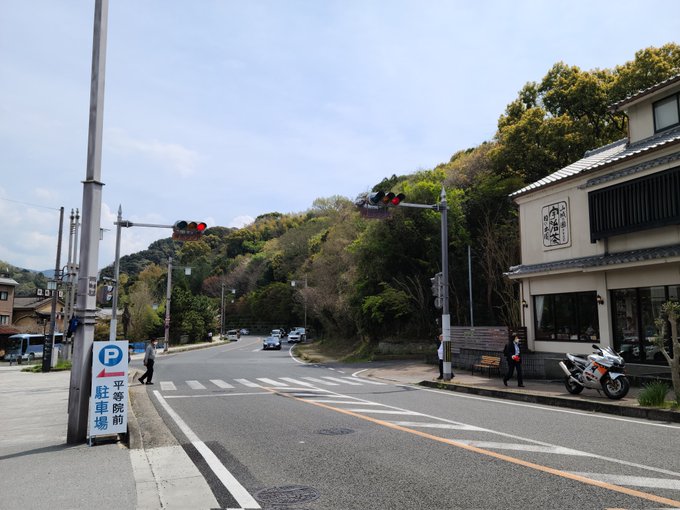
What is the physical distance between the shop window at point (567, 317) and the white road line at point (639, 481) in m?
12.4

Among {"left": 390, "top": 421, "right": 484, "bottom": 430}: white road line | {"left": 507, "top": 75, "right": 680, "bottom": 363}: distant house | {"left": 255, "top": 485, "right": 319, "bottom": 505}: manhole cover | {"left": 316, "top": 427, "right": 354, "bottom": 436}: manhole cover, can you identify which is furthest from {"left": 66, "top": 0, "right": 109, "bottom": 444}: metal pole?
{"left": 507, "top": 75, "right": 680, "bottom": 363}: distant house

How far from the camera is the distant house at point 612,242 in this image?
15008 millimetres

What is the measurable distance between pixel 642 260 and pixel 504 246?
49.0ft

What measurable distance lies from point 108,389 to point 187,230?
36.4ft

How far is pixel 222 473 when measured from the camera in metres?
6.54

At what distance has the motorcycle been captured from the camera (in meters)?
12.4

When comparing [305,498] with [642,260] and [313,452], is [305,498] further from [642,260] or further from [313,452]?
[642,260]

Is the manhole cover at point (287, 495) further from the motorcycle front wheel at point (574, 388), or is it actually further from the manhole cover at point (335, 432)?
the motorcycle front wheel at point (574, 388)

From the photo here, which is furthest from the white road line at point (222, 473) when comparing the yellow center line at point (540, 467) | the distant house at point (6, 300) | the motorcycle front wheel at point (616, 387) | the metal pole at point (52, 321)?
the distant house at point (6, 300)

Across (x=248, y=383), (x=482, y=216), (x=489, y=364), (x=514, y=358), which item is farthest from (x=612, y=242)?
(x=482, y=216)

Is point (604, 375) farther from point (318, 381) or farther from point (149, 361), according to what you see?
point (149, 361)

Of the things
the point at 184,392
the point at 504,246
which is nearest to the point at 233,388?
the point at 184,392

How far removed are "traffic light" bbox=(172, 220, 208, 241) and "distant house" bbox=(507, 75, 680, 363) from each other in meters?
12.7

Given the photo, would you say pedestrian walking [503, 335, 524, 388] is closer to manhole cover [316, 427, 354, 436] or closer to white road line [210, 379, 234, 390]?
manhole cover [316, 427, 354, 436]
